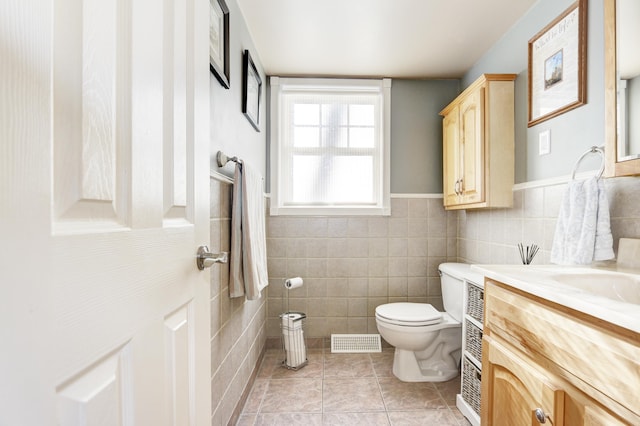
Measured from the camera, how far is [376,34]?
2.03m

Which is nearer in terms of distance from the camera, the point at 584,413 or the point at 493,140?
the point at 584,413

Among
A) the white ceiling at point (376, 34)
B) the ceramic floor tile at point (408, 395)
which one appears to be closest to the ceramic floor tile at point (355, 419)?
the ceramic floor tile at point (408, 395)

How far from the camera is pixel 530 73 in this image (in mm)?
1788

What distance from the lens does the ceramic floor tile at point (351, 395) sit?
5.97 ft

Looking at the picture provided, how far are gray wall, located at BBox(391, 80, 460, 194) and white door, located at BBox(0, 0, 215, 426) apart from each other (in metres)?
2.20

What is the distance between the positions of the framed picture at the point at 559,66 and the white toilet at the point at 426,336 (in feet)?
3.43

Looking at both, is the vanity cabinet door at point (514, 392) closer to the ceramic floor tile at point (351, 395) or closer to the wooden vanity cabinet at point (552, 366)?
the wooden vanity cabinet at point (552, 366)

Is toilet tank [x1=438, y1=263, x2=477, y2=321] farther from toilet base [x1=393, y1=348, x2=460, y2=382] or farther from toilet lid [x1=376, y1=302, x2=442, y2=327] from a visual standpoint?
toilet base [x1=393, y1=348, x2=460, y2=382]

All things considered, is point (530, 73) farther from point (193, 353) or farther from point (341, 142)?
point (193, 353)

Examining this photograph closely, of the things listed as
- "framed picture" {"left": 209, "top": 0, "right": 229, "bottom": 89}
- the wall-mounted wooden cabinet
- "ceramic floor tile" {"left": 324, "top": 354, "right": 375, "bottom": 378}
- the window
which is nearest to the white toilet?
"ceramic floor tile" {"left": 324, "top": 354, "right": 375, "bottom": 378}

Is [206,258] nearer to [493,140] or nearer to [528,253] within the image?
[528,253]

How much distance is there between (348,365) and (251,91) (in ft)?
6.64

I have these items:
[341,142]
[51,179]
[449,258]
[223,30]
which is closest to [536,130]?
[449,258]

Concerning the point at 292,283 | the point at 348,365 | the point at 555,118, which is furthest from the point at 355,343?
the point at 555,118
